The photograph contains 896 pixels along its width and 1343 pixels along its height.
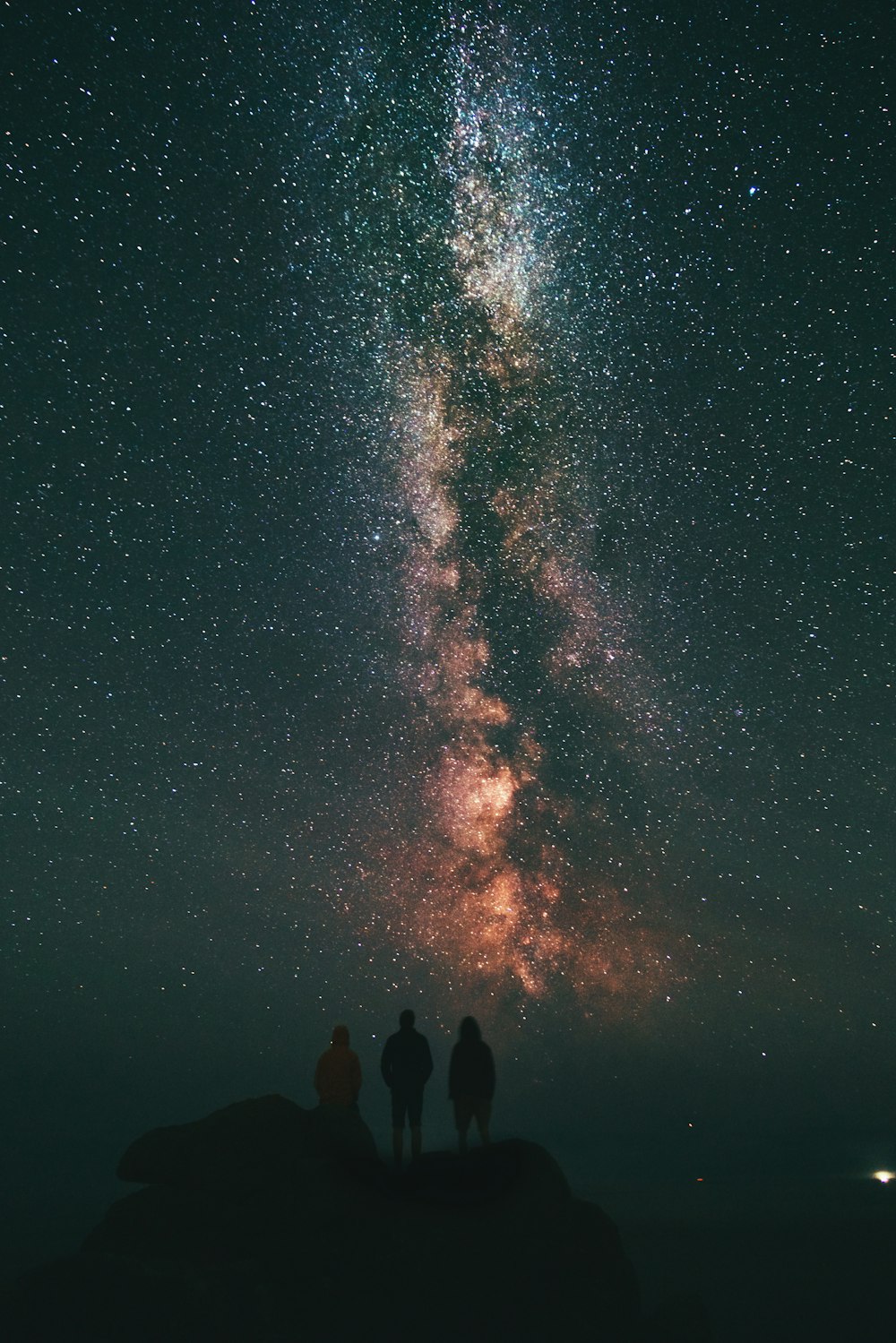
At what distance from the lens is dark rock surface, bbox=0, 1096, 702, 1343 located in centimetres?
770

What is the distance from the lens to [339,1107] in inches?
401

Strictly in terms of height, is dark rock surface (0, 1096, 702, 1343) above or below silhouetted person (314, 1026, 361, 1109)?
below

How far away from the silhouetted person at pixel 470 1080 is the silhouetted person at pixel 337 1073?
1.65 metres

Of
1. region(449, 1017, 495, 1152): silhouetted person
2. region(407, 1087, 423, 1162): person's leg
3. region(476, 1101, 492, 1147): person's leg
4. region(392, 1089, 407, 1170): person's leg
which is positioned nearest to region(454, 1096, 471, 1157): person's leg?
region(449, 1017, 495, 1152): silhouetted person

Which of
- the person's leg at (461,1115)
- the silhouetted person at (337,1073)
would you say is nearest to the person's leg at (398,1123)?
the person's leg at (461,1115)

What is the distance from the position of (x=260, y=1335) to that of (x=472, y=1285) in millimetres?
2202

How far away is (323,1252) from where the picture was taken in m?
8.38

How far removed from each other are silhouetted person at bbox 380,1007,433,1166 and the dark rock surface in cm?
51

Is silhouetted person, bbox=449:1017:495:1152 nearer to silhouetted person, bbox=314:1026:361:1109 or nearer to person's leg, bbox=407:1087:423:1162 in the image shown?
person's leg, bbox=407:1087:423:1162

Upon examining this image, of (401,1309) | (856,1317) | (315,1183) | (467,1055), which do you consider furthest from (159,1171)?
(856,1317)

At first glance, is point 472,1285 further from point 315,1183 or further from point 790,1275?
point 790,1275

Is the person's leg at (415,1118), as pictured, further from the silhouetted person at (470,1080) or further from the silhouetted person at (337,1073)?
the silhouetted person at (337,1073)

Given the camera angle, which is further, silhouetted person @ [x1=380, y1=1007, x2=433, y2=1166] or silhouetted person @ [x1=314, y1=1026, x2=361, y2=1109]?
silhouetted person @ [x1=314, y1=1026, x2=361, y2=1109]

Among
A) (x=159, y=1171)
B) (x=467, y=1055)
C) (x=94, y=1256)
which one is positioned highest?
(x=467, y=1055)
